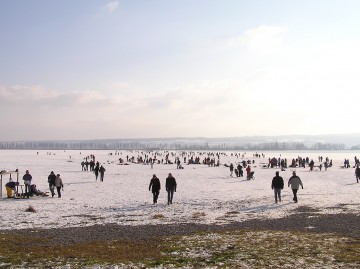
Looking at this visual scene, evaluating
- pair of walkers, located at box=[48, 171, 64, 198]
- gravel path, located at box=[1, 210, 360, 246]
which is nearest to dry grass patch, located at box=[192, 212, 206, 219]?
gravel path, located at box=[1, 210, 360, 246]

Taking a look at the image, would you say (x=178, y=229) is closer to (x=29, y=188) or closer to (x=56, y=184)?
(x=56, y=184)

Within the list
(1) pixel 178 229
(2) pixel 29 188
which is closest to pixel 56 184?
(2) pixel 29 188

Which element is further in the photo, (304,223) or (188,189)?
(188,189)

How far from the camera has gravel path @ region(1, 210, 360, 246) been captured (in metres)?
13.1

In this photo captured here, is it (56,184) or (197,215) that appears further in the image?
(56,184)

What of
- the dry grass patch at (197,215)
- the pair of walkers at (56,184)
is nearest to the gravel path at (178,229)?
the dry grass patch at (197,215)

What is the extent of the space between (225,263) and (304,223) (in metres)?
7.10

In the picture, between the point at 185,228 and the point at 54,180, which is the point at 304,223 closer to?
the point at 185,228

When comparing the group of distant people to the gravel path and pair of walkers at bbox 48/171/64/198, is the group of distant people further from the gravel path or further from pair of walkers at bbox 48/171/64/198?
the gravel path

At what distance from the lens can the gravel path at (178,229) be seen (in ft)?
43.0

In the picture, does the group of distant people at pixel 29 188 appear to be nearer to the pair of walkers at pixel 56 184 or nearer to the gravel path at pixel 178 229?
the pair of walkers at pixel 56 184

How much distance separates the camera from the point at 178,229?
14391 millimetres

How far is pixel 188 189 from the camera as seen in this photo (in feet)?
94.8

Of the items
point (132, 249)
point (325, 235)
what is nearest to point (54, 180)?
point (132, 249)
